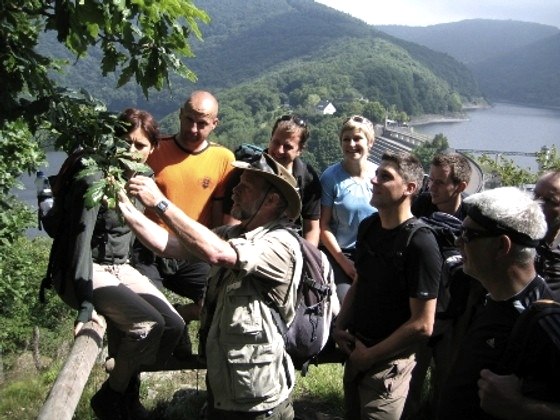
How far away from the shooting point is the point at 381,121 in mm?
96125

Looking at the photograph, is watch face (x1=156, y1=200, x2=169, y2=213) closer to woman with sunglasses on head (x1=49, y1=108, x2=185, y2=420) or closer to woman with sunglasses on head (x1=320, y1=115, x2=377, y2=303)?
woman with sunglasses on head (x1=49, y1=108, x2=185, y2=420)

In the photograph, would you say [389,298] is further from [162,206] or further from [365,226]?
[162,206]

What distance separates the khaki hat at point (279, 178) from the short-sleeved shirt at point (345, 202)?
1.67 meters

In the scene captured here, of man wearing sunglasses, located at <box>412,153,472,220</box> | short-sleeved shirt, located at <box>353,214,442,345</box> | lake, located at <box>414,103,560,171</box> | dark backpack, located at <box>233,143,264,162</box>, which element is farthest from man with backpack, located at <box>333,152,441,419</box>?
lake, located at <box>414,103,560,171</box>

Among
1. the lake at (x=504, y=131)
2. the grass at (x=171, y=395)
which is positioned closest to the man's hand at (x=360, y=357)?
the grass at (x=171, y=395)

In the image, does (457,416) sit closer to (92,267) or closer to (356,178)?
(92,267)

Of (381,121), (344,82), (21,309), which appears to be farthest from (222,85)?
(21,309)

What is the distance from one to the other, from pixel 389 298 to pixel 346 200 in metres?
1.43

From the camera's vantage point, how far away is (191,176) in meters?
4.43

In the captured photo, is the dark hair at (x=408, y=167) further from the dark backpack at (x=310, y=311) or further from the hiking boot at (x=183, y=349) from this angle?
the hiking boot at (x=183, y=349)

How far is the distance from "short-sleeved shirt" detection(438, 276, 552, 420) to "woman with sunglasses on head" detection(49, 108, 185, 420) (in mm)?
1859

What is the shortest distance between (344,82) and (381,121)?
38.5 metres

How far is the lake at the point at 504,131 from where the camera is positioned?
405 ft

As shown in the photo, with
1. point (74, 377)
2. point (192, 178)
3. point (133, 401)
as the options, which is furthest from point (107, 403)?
point (192, 178)
